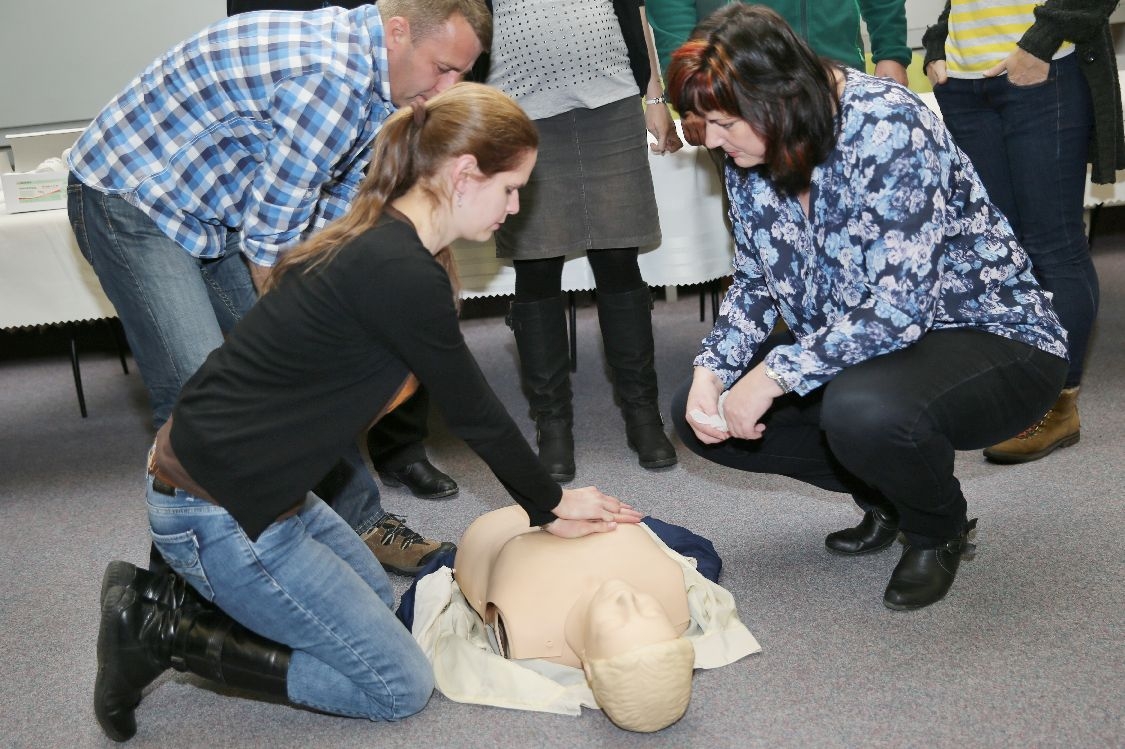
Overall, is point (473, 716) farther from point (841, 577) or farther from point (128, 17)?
point (128, 17)

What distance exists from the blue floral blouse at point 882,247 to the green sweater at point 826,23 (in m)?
0.76

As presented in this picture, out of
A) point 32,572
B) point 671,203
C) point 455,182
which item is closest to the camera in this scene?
point 455,182

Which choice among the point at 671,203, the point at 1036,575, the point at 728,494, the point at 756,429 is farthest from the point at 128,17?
the point at 1036,575

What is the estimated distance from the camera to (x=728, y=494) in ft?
7.19

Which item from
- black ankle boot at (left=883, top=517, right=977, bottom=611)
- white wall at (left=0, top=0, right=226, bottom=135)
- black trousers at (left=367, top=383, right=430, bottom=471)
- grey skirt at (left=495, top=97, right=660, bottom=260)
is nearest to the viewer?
black ankle boot at (left=883, top=517, right=977, bottom=611)

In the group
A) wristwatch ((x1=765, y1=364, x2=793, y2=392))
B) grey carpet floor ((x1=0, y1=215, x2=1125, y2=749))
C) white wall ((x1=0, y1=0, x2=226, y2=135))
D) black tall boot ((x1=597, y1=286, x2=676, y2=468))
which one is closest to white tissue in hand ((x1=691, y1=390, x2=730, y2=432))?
wristwatch ((x1=765, y1=364, x2=793, y2=392))

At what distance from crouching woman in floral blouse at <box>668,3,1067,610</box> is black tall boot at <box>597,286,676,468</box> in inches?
24.7

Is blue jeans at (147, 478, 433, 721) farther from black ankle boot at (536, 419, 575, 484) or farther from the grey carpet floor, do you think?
black ankle boot at (536, 419, 575, 484)

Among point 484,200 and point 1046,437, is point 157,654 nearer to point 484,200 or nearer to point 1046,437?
point 484,200

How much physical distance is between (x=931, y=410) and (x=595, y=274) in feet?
3.36

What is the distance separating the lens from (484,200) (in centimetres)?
138

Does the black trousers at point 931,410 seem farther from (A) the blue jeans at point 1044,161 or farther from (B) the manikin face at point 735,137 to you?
(A) the blue jeans at point 1044,161

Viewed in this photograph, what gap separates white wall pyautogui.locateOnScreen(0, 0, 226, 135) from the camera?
4.56 meters

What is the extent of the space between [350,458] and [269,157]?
594 millimetres
